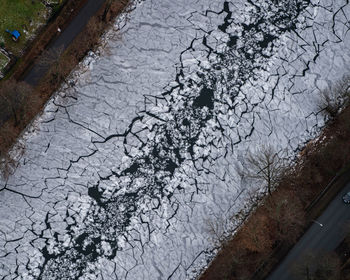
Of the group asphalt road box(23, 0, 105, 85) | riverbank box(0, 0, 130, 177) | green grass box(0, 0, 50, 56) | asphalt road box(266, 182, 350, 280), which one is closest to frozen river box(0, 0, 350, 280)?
riverbank box(0, 0, 130, 177)

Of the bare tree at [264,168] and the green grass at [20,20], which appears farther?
the green grass at [20,20]

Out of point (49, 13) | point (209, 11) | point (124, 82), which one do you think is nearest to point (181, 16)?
point (209, 11)

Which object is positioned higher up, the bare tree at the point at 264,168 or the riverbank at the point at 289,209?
the bare tree at the point at 264,168

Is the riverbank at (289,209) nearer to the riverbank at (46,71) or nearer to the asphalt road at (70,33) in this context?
the riverbank at (46,71)

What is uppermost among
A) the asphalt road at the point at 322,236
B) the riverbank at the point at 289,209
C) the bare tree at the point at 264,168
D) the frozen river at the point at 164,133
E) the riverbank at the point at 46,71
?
the riverbank at the point at 46,71

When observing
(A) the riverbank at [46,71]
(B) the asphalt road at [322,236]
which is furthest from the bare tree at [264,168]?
(A) the riverbank at [46,71]

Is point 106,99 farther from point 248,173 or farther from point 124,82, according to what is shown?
point 248,173

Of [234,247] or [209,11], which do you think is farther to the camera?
[209,11]
